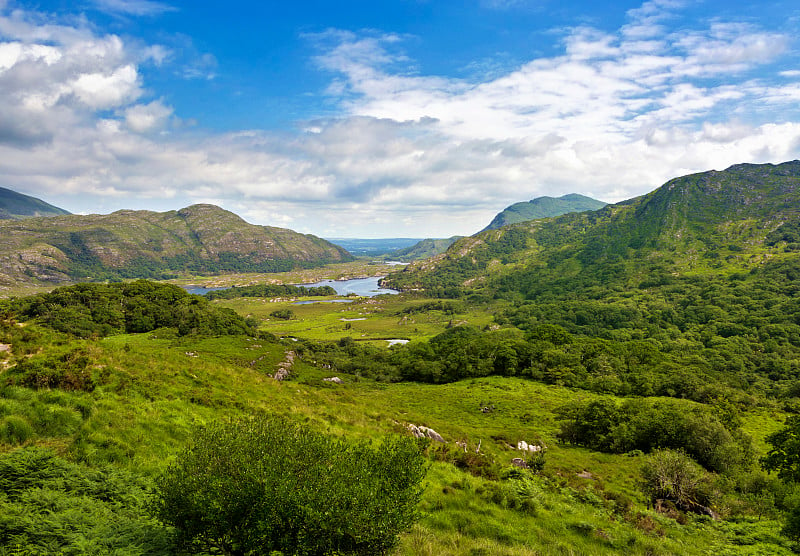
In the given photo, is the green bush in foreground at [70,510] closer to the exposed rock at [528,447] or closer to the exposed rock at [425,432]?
the exposed rock at [425,432]

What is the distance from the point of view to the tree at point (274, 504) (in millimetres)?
8562

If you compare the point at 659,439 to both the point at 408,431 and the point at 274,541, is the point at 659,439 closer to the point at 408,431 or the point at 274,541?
the point at 408,431

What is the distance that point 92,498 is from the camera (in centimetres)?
1122

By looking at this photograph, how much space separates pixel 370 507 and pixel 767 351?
619ft

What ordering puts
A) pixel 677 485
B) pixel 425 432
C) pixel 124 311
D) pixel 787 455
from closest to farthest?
pixel 677 485, pixel 787 455, pixel 425 432, pixel 124 311

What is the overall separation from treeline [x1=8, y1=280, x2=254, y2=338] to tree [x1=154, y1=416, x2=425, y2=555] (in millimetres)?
75649

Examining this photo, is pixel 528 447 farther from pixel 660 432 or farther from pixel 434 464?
pixel 434 464

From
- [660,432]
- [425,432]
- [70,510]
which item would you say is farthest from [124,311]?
[660,432]

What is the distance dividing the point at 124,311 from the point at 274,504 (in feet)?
311

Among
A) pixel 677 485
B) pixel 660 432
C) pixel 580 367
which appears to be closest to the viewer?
pixel 677 485

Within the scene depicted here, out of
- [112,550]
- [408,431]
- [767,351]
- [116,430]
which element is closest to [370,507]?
[112,550]

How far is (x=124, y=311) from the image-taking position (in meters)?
80.8

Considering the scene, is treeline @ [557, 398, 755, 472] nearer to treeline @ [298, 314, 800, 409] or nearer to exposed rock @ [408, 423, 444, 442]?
exposed rock @ [408, 423, 444, 442]

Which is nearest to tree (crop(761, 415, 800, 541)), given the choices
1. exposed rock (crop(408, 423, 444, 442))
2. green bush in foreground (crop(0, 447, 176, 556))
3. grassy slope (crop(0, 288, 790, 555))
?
grassy slope (crop(0, 288, 790, 555))
